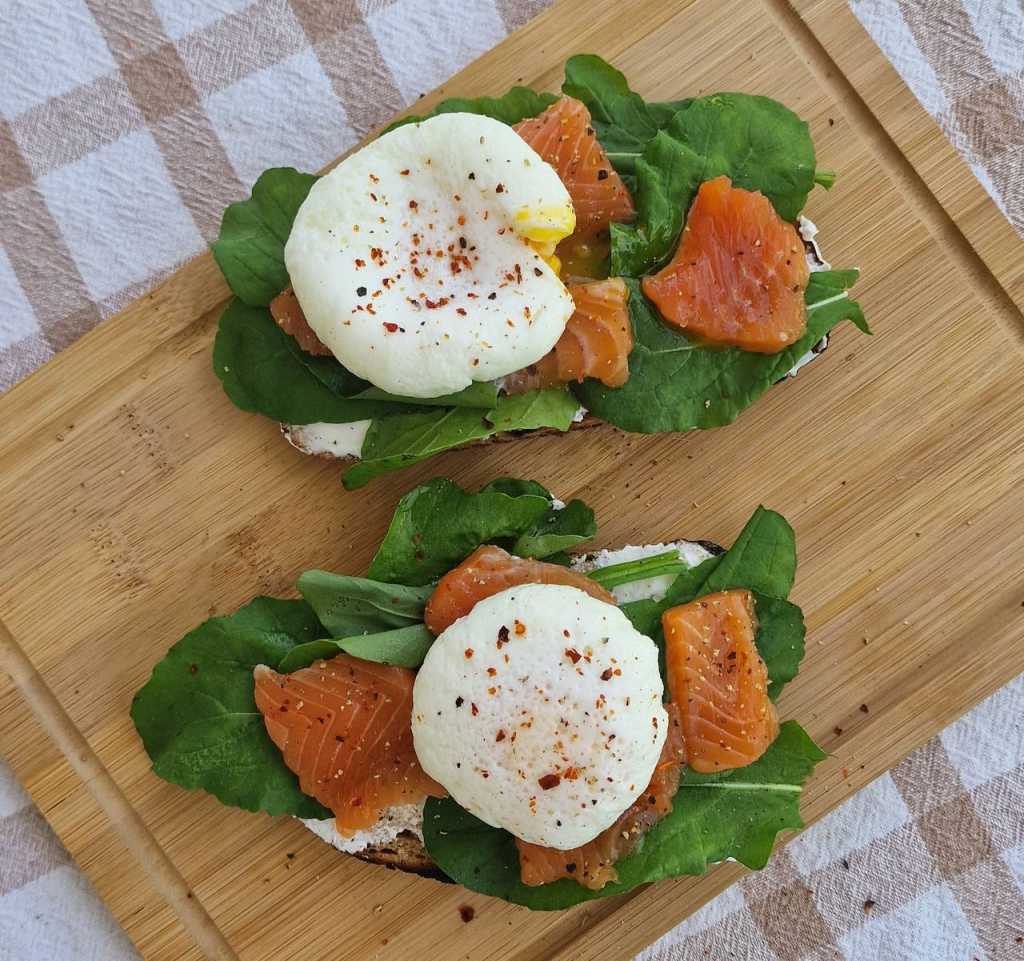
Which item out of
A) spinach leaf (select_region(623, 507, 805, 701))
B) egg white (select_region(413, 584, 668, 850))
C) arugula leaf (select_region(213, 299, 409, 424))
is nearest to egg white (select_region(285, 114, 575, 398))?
arugula leaf (select_region(213, 299, 409, 424))

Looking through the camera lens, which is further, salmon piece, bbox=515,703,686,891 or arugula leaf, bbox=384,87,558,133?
arugula leaf, bbox=384,87,558,133

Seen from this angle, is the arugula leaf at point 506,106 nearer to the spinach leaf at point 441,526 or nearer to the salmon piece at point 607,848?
the spinach leaf at point 441,526

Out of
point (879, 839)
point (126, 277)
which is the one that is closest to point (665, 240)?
point (126, 277)

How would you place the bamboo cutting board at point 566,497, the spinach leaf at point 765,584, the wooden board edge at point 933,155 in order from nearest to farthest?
the spinach leaf at point 765,584
the bamboo cutting board at point 566,497
the wooden board edge at point 933,155

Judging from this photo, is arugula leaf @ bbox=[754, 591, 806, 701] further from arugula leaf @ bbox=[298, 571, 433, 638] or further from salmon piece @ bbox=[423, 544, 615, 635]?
arugula leaf @ bbox=[298, 571, 433, 638]

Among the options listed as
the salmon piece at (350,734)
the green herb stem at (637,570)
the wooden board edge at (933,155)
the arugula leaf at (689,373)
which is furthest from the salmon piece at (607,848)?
the wooden board edge at (933,155)

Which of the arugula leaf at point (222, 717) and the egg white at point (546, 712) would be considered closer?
the egg white at point (546, 712)
